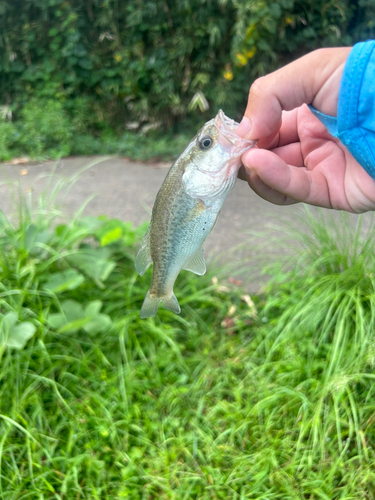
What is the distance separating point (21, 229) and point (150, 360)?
3.89 ft

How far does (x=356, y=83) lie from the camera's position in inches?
49.9

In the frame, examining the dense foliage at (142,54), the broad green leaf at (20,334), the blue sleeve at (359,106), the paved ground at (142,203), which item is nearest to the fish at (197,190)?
the blue sleeve at (359,106)

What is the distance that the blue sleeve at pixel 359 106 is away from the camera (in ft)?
4.10

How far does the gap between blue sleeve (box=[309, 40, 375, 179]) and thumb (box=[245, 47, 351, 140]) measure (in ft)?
0.24

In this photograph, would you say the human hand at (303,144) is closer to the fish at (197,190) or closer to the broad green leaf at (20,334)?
the fish at (197,190)

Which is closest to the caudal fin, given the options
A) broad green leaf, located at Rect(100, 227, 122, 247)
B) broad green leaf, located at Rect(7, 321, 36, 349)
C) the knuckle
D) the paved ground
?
the knuckle

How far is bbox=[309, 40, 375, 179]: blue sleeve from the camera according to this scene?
1.25m

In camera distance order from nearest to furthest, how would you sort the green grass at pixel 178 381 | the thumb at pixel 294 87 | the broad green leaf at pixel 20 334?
the thumb at pixel 294 87 < the green grass at pixel 178 381 < the broad green leaf at pixel 20 334

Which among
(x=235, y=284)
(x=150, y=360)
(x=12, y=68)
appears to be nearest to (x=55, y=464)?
(x=150, y=360)

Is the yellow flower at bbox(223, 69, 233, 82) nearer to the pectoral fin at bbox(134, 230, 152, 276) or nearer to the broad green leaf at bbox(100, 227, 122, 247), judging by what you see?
the broad green leaf at bbox(100, 227, 122, 247)

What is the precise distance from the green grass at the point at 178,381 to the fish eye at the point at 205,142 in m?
1.40

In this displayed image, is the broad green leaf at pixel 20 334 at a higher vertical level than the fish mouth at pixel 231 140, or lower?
lower

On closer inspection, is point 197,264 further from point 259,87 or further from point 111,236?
point 111,236

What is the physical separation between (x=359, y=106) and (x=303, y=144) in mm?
443
